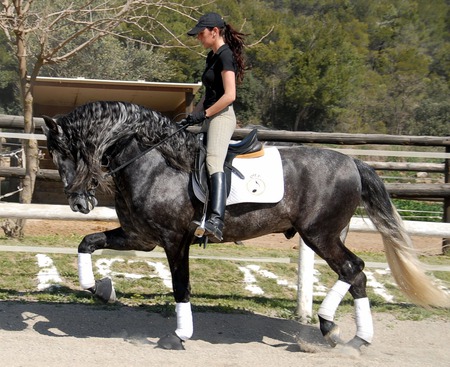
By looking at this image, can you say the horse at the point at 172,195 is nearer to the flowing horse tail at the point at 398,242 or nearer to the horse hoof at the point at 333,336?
the horse hoof at the point at 333,336

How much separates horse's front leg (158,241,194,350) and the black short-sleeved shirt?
1203 millimetres

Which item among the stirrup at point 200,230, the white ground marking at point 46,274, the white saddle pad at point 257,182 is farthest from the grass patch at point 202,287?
the white saddle pad at point 257,182

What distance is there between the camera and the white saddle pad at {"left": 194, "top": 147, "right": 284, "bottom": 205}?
539 centimetres

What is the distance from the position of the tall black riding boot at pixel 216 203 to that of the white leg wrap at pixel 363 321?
4.62 ft

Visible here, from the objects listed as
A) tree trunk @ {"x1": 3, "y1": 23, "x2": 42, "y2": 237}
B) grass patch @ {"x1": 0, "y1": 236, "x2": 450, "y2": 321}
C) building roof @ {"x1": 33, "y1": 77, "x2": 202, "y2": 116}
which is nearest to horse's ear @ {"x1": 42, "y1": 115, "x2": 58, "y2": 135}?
grass patch @ {"x1": 0, "y1": 236, "x2": 450, "y2": 321}

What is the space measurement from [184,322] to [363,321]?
1496mm

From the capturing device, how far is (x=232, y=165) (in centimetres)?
544

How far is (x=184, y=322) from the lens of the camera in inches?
209

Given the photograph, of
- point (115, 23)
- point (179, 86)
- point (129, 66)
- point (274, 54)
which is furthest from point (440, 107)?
point (115, 23)

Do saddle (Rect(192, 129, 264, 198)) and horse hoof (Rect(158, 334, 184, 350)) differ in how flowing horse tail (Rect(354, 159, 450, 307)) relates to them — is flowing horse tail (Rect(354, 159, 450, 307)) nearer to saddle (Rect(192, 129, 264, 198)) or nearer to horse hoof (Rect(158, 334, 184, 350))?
saddle (Rect(192, 129, 264, 198))

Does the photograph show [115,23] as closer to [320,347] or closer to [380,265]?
[380,265]

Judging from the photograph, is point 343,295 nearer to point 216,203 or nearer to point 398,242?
point 398,242

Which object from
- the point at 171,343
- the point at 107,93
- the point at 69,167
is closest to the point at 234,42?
the point at 69,167

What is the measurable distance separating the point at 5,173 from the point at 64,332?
14.2 feet
